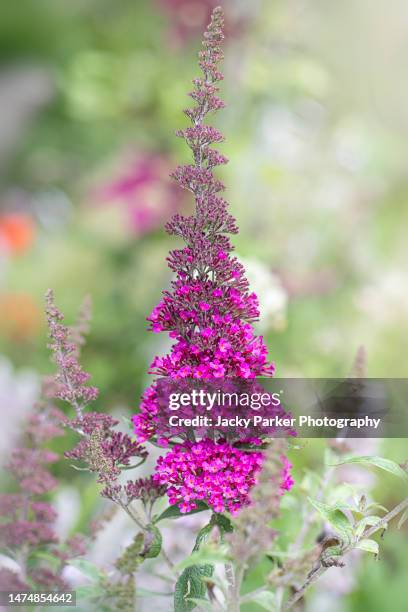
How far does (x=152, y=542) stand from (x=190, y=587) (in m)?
0.03

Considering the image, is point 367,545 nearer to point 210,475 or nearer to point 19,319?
point 210,475

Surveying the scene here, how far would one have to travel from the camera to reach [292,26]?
157 centimetres

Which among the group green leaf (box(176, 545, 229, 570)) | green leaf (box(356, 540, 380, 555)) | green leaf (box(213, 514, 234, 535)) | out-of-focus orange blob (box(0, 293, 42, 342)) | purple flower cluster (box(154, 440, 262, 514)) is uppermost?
out-of-focus orange blob (box(0, 293, 42, 342))

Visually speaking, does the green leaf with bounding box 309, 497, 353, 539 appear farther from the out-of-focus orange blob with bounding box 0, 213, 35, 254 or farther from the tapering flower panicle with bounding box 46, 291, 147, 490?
the out-of-focus orange blob with bounding box 0, 213, 35, 254

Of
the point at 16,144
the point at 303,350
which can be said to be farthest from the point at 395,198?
the point at 16,144

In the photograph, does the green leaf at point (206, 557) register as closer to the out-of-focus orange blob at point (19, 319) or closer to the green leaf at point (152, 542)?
the green leaf at point (152, 542)

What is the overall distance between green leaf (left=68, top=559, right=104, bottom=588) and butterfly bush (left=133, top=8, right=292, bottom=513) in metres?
0.10

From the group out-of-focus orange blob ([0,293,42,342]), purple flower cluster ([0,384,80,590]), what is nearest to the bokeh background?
out-of-focus orange blob ([0,293,42,342])

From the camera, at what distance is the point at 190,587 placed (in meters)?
0.44

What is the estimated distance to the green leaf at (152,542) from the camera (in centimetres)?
44

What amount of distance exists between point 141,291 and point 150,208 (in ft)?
0.67

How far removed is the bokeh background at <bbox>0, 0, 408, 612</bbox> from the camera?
1289 mm

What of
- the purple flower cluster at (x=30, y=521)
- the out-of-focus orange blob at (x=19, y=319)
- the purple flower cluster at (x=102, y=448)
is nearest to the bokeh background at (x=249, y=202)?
the out-of-focus orange blob at (x=19, y=319)

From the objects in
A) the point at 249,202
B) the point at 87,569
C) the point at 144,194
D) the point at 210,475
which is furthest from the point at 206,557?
the point at 144,194
